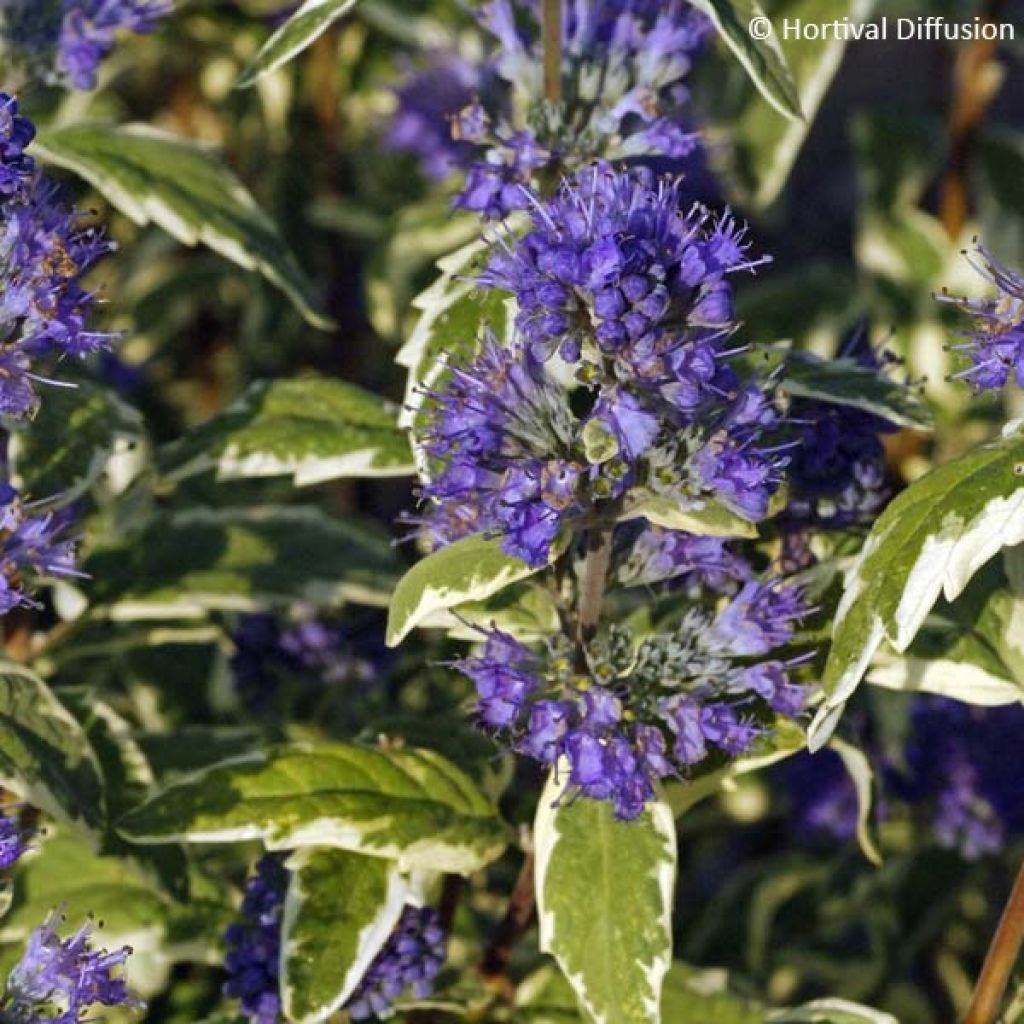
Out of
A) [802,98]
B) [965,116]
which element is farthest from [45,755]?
[965,116]

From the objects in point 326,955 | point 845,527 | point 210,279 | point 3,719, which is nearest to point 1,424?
point 3,719

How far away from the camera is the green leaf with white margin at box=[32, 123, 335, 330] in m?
2.03

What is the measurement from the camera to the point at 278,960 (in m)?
1.78

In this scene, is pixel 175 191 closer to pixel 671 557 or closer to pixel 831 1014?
pixel 671 557

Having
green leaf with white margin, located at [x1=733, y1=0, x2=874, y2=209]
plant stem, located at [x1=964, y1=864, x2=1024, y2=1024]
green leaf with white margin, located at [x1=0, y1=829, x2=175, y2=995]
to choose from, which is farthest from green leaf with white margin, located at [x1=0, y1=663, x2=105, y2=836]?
green leaf with white margin, located at [x1=733, y1=0, x2=874, y2=209]

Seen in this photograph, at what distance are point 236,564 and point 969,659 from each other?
97 centimetres

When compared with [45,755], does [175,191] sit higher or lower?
higher

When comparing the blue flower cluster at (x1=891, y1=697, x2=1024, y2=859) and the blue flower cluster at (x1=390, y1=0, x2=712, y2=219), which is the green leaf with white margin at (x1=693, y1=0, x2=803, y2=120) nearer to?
the blue flower cluster at (x1=390, y1=0, x2=712, y2=219)

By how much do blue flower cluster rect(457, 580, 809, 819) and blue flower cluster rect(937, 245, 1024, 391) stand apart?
27cm

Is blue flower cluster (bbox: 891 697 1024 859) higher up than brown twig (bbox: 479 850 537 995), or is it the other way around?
brown twig (bbox: 479 850 537 995)

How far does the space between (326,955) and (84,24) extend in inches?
41.9

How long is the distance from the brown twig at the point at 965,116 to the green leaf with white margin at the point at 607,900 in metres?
1.82

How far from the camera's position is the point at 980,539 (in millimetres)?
1450

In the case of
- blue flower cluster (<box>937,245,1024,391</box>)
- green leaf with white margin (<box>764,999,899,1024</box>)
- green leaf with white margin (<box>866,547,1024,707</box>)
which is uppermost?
blue flower cluster (<box>937,245,1024,391</box>)
